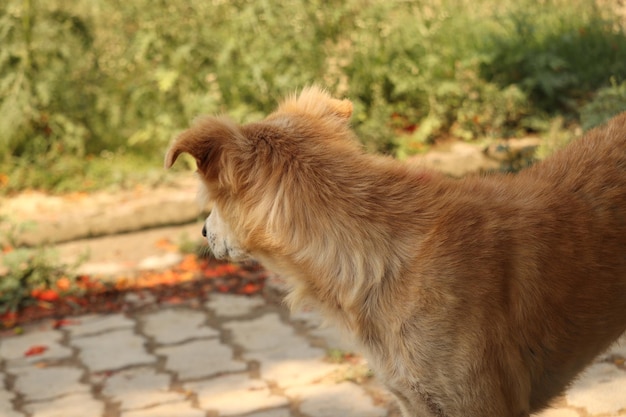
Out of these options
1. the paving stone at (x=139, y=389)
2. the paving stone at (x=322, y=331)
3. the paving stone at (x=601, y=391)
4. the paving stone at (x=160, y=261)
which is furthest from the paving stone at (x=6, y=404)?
the paving stone at (x=601, y=391)

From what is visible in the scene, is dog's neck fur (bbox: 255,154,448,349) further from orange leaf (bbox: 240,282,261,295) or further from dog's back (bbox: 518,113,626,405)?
orange leaf (bbox: 240,282,261,295)

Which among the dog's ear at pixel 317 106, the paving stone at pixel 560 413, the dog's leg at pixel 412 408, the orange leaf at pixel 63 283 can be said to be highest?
the dog's ear at pixel 317 106

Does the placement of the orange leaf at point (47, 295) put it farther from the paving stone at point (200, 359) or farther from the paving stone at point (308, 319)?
the paving stone at point (308, 319)

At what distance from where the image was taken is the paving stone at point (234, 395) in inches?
179

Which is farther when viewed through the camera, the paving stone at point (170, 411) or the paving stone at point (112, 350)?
the paving stone at point (112, 350)

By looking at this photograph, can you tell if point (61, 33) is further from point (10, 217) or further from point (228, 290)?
point (228, 290)

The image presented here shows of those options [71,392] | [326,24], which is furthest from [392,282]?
[326,24]

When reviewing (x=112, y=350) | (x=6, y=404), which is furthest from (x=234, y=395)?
(x=6, y=404)

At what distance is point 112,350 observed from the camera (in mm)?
5484

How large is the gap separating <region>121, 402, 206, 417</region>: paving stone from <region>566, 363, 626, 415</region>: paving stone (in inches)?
76.7

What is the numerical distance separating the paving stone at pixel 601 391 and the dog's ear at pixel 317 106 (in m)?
1.72

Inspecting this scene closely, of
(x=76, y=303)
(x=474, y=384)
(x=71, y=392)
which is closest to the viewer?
(x=474, y=384)

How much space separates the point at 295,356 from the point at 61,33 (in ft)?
15.4

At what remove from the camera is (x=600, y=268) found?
125 inches
